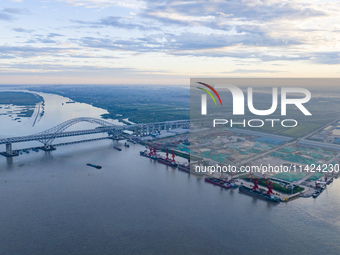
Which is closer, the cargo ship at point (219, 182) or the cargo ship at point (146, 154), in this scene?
the cargo ship at point (219, 182)

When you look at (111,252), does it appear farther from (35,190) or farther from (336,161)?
(336,161)

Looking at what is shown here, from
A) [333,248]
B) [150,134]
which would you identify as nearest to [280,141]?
[150,134]

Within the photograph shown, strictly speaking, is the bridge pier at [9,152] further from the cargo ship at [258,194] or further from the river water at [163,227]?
the cargo ship at [258,194]

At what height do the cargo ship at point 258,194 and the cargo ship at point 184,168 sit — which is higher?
the cargo ship at point 184,168

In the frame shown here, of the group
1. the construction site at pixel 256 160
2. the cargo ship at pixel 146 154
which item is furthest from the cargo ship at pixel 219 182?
the cargo ship at pixel 146 154

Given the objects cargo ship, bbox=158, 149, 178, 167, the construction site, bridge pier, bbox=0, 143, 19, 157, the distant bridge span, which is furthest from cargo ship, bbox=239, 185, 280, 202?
bridge pier, bbox=0, 143, 19, 157

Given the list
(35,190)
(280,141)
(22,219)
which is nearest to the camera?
(22,219)

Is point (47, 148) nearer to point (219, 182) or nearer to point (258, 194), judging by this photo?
point (219, 182)

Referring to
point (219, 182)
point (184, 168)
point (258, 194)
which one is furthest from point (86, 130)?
point (258, 194)
